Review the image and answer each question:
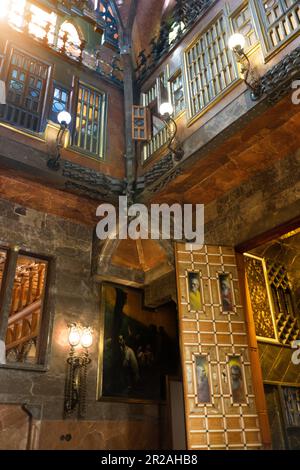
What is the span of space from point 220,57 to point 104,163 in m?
3.17

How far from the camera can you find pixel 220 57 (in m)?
7.07

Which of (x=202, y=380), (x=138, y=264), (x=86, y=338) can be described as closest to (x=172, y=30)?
(x=138, y=264)

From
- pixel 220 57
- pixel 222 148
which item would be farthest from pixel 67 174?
pixel 220 57

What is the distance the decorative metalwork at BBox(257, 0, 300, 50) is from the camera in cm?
578

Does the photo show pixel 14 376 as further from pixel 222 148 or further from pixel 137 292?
pixel 222 148

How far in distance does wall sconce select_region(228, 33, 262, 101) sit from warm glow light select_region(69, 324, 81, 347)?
5077mm

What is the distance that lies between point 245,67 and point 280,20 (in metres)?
0.97

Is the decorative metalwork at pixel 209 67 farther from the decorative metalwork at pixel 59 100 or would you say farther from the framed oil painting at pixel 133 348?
the framed oil painting at pixel 133 348

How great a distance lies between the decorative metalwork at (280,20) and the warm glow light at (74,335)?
5852mm

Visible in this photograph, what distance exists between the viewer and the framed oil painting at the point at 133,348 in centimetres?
762

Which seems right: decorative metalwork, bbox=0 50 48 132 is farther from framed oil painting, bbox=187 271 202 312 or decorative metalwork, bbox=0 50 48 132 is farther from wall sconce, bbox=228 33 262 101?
framed oil painting, bbox=187 271 202 312

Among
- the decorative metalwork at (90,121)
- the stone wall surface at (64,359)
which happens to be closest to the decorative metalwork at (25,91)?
the decorative metalwork at (90,121)

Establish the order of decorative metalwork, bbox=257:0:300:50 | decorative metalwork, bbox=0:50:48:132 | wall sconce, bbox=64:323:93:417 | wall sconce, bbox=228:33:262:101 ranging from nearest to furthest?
wall sconce, bbox=228:33:262:101
decorative metalwork, bbox=257:0:300:50
wall sconce, bbox=64:323:93:417
decorative metalwork, bbox=0:50:48:132

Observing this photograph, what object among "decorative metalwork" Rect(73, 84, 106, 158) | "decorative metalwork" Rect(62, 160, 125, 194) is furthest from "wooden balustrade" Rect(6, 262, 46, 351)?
"decorative metalwork" Rect(73, 84, 106, 158)
